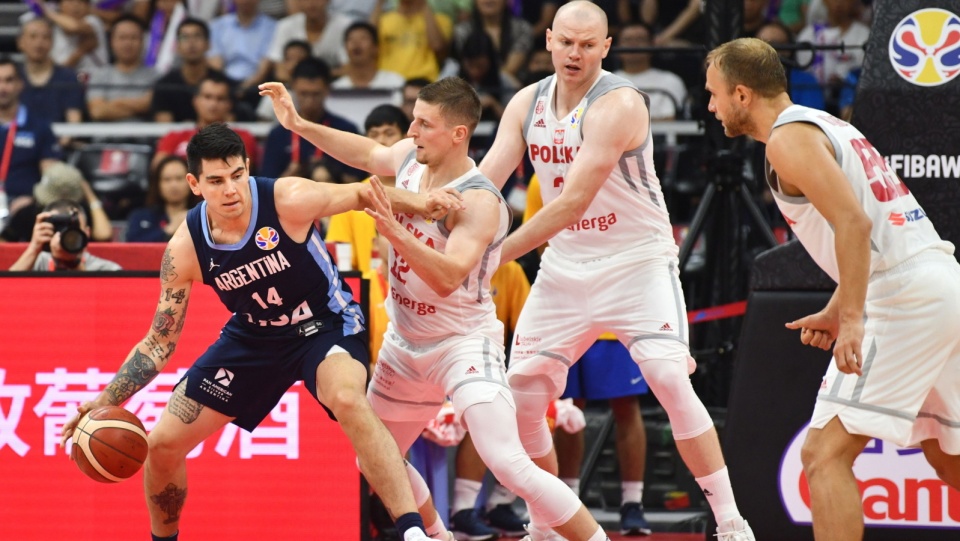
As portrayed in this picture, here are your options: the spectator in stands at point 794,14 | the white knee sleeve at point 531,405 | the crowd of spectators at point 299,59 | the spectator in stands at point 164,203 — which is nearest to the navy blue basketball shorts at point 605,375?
the white knee sleeve at point 531,405

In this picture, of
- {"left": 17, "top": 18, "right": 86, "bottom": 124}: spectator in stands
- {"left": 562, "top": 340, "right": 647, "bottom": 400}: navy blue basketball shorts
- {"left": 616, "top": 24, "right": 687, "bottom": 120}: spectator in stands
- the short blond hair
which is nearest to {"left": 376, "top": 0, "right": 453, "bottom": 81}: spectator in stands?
{"left": 616, "top": 24, "right": 687, "bottom": 120}: spectator in stands

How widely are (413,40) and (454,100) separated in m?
5.74

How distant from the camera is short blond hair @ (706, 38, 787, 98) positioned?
5.39 metres

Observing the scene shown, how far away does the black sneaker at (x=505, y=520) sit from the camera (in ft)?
26.0

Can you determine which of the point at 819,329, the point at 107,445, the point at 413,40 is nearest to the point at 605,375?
the point at 819,329

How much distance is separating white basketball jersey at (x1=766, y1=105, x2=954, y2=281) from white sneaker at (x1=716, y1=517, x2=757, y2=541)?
1.35 m

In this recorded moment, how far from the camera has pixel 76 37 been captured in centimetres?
1245

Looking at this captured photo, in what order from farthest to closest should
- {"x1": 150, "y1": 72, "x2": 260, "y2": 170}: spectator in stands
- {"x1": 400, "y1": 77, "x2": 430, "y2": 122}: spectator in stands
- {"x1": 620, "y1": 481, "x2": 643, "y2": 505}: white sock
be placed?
{"x1": 150, "y1": 72, "x2": 260, "y2": 170}: spectator in stands, {"x1": 400, "y1": 77, "x2": 430, "y2": 122}: spectator in stands, {"x1": 620, "y1": 481, "x2": 643, "y2": 505}: white sock

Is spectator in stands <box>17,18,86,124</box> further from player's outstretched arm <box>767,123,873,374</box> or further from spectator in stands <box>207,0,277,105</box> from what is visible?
player's outstretched arm <box>767,123,873,374</box>

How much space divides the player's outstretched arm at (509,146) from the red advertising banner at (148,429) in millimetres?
1139

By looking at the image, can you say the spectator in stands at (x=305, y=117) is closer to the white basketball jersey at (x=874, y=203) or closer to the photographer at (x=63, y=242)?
the photographer at (x=63, y=242)

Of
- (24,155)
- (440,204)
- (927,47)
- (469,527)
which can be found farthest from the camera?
(24,155)

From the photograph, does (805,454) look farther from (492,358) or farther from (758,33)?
(758,33)

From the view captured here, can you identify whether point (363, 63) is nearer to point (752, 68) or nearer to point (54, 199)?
point (54, 199)
